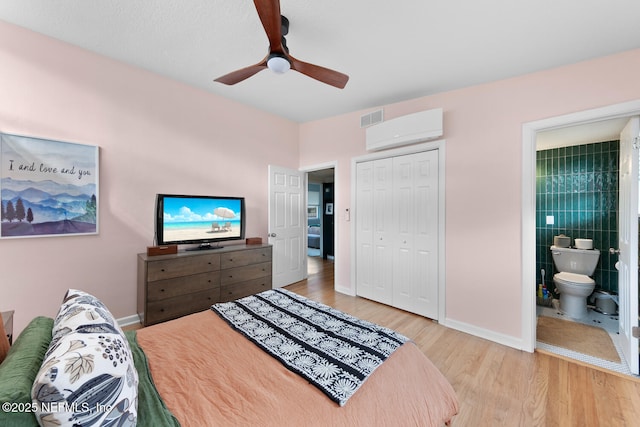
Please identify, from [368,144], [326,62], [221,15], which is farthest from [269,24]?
[368,144]

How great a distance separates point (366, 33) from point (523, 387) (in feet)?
9.67

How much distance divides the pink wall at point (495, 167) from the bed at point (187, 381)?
A: 174 centimetres

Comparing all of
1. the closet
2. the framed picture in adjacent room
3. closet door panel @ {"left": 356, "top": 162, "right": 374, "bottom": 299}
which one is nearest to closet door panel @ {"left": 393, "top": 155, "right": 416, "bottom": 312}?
the closet

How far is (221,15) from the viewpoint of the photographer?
1.90 meters

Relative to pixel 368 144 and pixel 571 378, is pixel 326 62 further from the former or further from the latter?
pixel 571 378

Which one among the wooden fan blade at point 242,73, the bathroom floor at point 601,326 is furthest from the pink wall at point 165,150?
the wooden fan blade at point 242,73

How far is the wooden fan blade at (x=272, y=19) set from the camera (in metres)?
1.37

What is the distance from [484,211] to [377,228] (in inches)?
49.9

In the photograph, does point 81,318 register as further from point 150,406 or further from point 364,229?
point 364,229

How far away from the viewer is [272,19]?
1.49 m

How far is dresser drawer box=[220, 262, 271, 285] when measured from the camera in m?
2.94

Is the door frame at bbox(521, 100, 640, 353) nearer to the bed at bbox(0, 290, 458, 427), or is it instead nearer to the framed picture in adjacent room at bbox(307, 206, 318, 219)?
the bed at bbox(0, 290, 458, 427)

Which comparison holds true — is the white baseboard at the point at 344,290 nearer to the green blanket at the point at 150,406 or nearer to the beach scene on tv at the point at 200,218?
the beach scene on tv at the point at 200,218

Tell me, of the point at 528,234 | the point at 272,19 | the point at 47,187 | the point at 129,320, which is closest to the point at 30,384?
the point at 272,19
